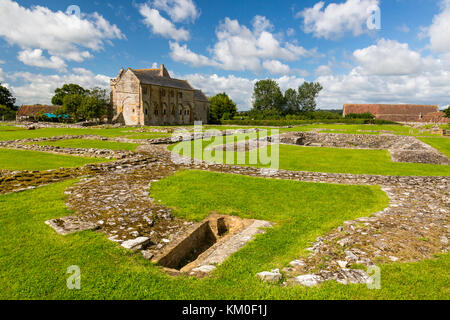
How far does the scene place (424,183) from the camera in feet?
32.8

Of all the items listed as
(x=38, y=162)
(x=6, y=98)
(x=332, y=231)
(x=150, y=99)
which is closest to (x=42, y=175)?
(x=38, y=162)

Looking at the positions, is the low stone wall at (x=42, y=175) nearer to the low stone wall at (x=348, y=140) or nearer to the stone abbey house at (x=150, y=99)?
the low stone wall at (x=348, y=140)

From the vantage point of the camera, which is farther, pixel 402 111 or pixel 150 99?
pixel 402 111

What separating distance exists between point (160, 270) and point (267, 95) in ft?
345

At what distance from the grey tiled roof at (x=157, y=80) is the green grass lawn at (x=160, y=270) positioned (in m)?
51.5

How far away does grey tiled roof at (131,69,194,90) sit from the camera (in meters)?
54.1

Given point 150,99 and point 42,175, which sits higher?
point 150,99

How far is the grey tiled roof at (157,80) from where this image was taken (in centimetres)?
5406

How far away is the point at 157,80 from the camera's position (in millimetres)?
58531

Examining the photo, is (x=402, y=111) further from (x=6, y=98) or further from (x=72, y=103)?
(x=6, y=98)

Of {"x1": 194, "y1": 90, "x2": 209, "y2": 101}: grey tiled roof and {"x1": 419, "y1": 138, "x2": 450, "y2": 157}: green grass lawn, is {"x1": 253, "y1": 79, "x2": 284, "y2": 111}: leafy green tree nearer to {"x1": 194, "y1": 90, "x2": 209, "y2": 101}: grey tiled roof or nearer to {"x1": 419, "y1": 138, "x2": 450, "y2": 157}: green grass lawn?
{"x1": 194, "y1": 90, "x2": 209, "y2": 101}: grey tiled roof

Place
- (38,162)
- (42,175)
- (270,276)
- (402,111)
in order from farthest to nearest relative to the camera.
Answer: (402,111)
(38,162)
(42,175)
(270,276)

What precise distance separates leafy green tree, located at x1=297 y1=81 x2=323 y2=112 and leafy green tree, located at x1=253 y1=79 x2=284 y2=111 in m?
9.18
